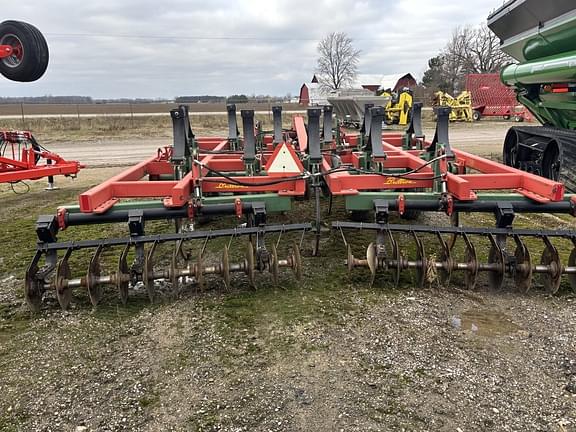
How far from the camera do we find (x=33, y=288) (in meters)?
3.71

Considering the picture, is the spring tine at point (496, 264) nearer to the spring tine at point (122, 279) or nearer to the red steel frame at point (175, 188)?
the red steel frame at point (175, 188)

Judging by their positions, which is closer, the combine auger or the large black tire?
the combine auger

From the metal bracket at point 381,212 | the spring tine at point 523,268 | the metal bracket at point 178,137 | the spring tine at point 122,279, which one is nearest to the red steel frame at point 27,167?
the metal bracket at point 178,137

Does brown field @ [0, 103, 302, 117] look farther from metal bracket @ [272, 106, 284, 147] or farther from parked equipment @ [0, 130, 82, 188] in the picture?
metal bracket @ [272, 106, 284, 147]

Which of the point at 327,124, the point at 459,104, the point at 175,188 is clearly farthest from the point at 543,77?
the point at 459,104

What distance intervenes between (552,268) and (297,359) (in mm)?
2202

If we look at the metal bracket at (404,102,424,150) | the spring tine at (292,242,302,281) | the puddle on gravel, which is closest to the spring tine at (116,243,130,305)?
the spring tine at (292,242,302,281)

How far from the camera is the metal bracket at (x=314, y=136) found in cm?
460

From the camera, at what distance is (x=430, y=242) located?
17.4 feet

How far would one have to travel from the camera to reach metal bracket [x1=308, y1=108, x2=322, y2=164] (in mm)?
4602

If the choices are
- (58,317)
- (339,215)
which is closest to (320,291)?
(58,317)

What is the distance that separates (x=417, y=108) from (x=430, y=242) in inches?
90.2

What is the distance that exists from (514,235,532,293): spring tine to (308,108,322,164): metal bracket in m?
1.86

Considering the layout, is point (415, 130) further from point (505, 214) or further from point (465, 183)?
point (505, 214)
